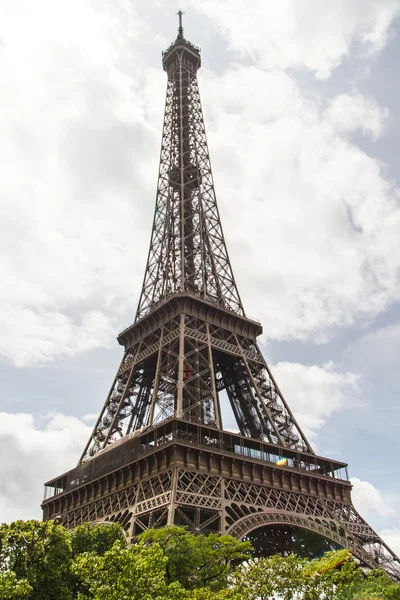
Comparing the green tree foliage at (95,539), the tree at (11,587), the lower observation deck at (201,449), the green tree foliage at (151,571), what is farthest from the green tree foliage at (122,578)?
the lower observation deck at (201,449)

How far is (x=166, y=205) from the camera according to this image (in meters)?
65.2

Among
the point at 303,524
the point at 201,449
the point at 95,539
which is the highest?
the point at 201,449

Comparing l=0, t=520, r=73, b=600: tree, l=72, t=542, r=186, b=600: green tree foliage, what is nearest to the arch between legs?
l=0, t=520, r=73, b=600: tree

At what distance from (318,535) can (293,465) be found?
19.7 feet

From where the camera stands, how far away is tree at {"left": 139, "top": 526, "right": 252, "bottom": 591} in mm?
28297

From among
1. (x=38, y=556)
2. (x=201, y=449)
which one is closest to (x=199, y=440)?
(x=201, y=449)

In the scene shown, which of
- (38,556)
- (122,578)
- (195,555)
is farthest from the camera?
(195,555)

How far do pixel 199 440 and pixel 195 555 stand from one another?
12.7 metres

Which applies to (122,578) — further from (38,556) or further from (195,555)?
(195,555)

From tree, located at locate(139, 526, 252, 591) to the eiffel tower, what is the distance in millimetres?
4504

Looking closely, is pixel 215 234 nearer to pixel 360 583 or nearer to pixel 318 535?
pixel 318 535

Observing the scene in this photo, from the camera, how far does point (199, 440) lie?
41.1 meters

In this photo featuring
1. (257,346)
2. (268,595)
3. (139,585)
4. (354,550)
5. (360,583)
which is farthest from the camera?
(257,346)

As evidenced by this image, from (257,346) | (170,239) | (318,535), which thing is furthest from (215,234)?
(318,535)
